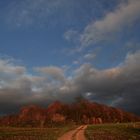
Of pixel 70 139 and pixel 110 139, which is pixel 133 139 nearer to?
pixel 110 139

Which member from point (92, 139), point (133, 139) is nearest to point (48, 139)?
point (92, 139)

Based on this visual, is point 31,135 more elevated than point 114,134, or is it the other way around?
point 31,135

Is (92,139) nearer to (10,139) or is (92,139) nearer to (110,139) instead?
(110,139)

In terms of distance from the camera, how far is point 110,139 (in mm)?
42094

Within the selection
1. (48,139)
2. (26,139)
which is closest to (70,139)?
(48,139)

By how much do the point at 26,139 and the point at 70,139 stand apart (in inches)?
244

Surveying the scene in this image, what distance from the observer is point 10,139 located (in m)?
43.4

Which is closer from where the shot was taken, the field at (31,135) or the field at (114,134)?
the field at (114,134)

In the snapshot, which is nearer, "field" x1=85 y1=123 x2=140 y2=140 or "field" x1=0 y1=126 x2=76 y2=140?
"field" x1=85 y1=123 x2=140 y2=140

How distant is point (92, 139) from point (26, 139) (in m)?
9.24

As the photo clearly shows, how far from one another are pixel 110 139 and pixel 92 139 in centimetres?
251

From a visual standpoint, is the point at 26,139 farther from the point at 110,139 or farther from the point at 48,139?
the point at 110,139

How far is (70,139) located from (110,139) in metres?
5.79

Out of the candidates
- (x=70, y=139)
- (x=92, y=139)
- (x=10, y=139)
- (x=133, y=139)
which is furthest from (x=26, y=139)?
(x=133, y=139)
